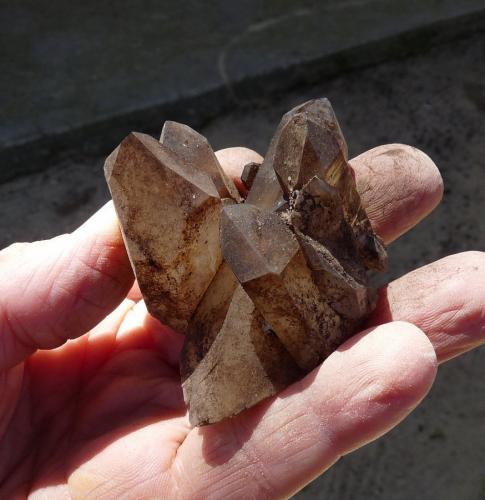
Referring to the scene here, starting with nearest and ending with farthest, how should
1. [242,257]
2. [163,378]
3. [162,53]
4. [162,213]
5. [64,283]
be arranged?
1. [242,257]
2. [162,213]
3. [64,283]
4. [163,378]
5. [162,53]

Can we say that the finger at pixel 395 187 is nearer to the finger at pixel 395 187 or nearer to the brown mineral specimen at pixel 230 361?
the finger at pixel 395 187

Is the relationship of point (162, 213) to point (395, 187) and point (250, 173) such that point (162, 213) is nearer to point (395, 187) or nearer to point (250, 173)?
point (250, 173)

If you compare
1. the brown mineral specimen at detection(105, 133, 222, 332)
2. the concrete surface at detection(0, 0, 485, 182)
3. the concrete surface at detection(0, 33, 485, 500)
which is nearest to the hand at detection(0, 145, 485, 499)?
the brown mineral specimen at detection(105, 133, 222, 332)

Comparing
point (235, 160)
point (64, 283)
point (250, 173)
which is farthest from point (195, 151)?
point (64, 283)

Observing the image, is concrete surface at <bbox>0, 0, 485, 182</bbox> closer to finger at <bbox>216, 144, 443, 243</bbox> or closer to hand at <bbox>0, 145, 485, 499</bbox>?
hand at <bbox>0, 145, 485, 499</bbox>

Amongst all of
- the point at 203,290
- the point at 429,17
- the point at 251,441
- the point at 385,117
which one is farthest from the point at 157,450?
the point at 429,17

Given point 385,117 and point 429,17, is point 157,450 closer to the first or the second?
point 385,117

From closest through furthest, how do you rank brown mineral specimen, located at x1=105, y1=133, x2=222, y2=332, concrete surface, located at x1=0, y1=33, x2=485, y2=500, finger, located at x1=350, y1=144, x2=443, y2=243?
brown mineral specimen, located at x1=105, y1=133, x2=222, y2=332 → finger, located at x1=350, y1=144, x2=443, y2=243 → concrete surface, located at x1=0, y1=33, x2=485, y2=500
